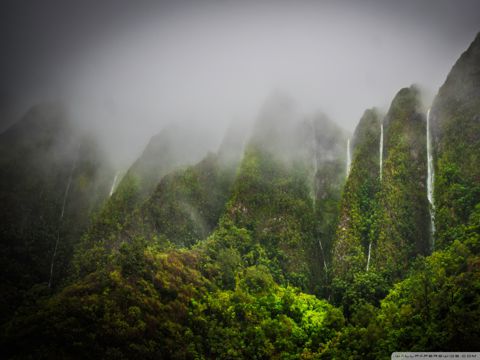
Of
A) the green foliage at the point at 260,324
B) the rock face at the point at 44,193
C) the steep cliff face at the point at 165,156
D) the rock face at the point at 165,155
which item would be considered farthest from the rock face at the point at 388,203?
the rock face at the point at 44,193

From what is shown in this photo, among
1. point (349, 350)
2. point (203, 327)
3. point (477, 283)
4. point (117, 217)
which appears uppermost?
point (117, 217)

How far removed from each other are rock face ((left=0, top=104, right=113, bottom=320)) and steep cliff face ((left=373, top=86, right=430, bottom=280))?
70271mm

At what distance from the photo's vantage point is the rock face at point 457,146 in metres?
49.8

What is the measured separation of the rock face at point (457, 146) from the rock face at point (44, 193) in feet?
258

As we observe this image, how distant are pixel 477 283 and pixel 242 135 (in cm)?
7408

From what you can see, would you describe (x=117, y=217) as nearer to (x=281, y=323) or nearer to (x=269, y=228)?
(x=269, y=228)

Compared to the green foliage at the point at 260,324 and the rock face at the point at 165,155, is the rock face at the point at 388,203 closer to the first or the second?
the green foliage at the point at 260,324

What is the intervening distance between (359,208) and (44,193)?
314 feet

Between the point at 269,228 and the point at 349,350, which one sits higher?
the point at 269,228

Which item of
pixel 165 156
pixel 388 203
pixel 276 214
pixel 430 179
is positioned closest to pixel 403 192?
pixel 388 203

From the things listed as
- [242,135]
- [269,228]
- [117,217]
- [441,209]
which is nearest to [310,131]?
[242,135]

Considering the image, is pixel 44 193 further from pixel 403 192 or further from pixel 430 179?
pixel 430 179

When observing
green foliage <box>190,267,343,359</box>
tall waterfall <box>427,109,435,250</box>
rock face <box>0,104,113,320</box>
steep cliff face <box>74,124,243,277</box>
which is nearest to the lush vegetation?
green foliage <box>190,267,343,359</box>

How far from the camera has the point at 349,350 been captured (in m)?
34.8
